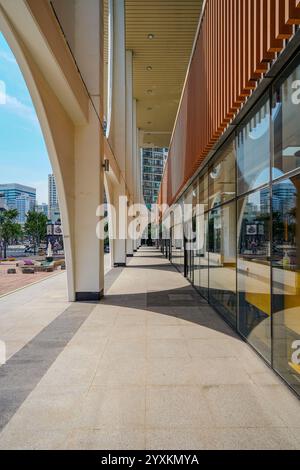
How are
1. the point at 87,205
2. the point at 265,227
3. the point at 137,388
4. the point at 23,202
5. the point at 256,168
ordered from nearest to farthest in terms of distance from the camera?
the point at 137,388
the point at 265,227
the point at 256,168
the point at 87,205
the point at 23,202

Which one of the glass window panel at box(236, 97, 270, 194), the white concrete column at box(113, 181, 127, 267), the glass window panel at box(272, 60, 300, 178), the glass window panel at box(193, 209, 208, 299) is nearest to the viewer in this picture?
the glass window panel at box(272, 60, 300, 178)

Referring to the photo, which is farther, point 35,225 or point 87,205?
point 35,225

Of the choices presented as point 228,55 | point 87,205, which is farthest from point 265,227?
point 87,205

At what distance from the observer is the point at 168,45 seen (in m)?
22.9

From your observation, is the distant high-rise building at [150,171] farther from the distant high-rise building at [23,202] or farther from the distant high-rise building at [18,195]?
the distant high-rise building at [23,202]

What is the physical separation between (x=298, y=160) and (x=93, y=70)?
8.75 metres

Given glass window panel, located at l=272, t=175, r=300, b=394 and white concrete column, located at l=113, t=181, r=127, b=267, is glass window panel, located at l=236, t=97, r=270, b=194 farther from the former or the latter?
white concrete column, located at l=113, t=181, r=127, b=267

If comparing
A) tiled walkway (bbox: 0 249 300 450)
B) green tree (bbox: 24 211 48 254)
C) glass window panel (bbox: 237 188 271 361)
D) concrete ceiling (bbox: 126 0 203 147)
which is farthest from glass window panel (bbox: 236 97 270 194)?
green tree (bbox: 24 211 48 254)

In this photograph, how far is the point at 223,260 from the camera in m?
8.68

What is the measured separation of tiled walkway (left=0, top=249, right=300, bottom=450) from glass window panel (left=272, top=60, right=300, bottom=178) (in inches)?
109

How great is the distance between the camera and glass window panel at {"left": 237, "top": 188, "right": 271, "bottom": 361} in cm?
563

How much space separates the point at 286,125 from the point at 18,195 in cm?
10176

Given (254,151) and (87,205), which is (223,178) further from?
(87,205)

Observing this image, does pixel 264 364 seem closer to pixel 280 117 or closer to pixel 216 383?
pixel 216 383
